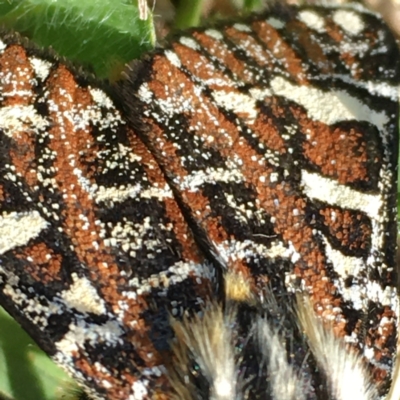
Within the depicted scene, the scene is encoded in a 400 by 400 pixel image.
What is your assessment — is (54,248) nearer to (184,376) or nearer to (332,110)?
(184,376)

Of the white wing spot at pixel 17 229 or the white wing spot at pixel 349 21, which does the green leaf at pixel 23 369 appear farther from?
the white wing spot at pixel 349 21

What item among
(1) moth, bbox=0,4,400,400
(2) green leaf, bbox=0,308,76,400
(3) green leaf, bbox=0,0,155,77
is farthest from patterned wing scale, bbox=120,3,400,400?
(2) green leaf, bbox=0,308,76,400

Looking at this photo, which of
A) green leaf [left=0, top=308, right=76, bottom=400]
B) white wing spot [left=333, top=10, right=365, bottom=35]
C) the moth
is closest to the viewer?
the moth

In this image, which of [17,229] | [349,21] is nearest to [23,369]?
[17,229]

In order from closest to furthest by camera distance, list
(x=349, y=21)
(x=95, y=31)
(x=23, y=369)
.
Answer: (x=349, y=21)
(x=95, y=31)
(x=23, y=369)

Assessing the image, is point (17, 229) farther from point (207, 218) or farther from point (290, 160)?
point (290, 160)

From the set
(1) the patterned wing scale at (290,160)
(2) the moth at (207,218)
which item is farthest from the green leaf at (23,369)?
(1) the patterned wing scale at (290,160)

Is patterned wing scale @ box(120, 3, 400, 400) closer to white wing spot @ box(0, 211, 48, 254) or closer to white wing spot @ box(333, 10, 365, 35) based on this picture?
white wing spot @ box(333, 10, 365, 35)

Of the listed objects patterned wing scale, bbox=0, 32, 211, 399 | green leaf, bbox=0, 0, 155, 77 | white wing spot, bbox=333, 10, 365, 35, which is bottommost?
patterned wing scale, bbox=0, 32, 211, 399
